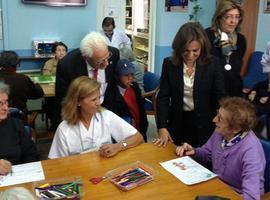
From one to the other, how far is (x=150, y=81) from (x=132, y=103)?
4.06 feet

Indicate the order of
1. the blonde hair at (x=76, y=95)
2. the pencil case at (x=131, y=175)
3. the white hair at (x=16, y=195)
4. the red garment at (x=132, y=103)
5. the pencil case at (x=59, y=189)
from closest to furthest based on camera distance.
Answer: the white hair at (x=16, y=195)
the pencil case at (x=59, y=189)
the pencil case at (x=131, y=175)
the blonde hair at (x=76, y=95)
the red garment at (x=132, y=103)

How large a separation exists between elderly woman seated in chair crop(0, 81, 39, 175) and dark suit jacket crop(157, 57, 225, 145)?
0.85 meters

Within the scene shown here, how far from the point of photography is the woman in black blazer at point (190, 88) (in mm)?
2072

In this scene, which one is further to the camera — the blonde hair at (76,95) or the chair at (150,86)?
the chair at (150,86)

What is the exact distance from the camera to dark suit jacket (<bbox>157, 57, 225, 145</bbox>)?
7.08 feet

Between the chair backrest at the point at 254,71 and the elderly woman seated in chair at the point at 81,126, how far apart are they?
3.47 metres

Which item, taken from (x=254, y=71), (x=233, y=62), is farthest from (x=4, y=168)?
(x=254, y=71)

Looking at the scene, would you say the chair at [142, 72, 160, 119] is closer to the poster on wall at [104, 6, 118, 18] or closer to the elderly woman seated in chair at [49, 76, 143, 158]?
the elderly woman seated in chair at [49, 76, 143, 158]

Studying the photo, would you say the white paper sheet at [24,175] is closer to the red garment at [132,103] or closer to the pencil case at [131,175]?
the pencil case at [131,175]

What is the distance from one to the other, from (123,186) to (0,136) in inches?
34.1

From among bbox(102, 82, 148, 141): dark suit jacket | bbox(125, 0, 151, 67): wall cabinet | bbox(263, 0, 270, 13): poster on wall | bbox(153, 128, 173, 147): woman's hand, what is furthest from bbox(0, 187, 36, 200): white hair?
bbox(125, 0, 151, 67): wall cabinet

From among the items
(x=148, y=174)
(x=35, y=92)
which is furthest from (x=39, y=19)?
(x=148, y=174)

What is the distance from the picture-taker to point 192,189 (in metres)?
1.52

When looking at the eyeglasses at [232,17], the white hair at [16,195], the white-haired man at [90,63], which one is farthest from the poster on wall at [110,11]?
the white hair at [16,195]
